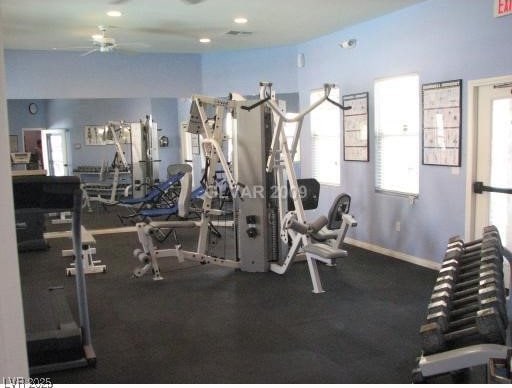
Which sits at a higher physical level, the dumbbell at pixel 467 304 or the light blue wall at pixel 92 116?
the light blue wall at pixel 92 116

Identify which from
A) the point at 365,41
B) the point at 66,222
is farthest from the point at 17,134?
the point at 365,41

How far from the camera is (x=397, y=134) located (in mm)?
5543

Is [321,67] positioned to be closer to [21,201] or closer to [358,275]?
[358,275]

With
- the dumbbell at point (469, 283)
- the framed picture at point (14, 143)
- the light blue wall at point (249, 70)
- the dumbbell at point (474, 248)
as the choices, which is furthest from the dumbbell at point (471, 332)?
the framed picture at point (14, 143)

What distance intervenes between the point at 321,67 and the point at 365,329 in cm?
424

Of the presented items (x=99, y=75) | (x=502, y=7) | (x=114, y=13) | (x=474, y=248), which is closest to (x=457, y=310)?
(x=474, y=248)

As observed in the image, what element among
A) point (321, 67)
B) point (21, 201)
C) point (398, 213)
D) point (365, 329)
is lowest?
point (365, 329)

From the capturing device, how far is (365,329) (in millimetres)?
3523

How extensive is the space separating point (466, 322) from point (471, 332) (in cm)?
12

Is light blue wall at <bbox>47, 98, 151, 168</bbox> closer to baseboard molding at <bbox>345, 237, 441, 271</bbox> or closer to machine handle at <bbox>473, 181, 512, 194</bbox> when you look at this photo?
baseboard molding at <bbox>345, 237, 441, 271</bbox>

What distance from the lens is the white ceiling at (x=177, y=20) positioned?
194 inches

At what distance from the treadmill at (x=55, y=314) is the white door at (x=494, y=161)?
3.41m

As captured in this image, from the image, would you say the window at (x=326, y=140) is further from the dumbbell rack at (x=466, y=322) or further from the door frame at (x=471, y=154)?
the dumbbell rack at (x=466, y=322)

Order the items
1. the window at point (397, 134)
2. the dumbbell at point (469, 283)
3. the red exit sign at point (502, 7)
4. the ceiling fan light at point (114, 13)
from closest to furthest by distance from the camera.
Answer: the dumbbell at point (469, 283)
the red exit sign at point (502, 7)
the ceiling fan light at point (114, 13)
the window at point (397, 134)
